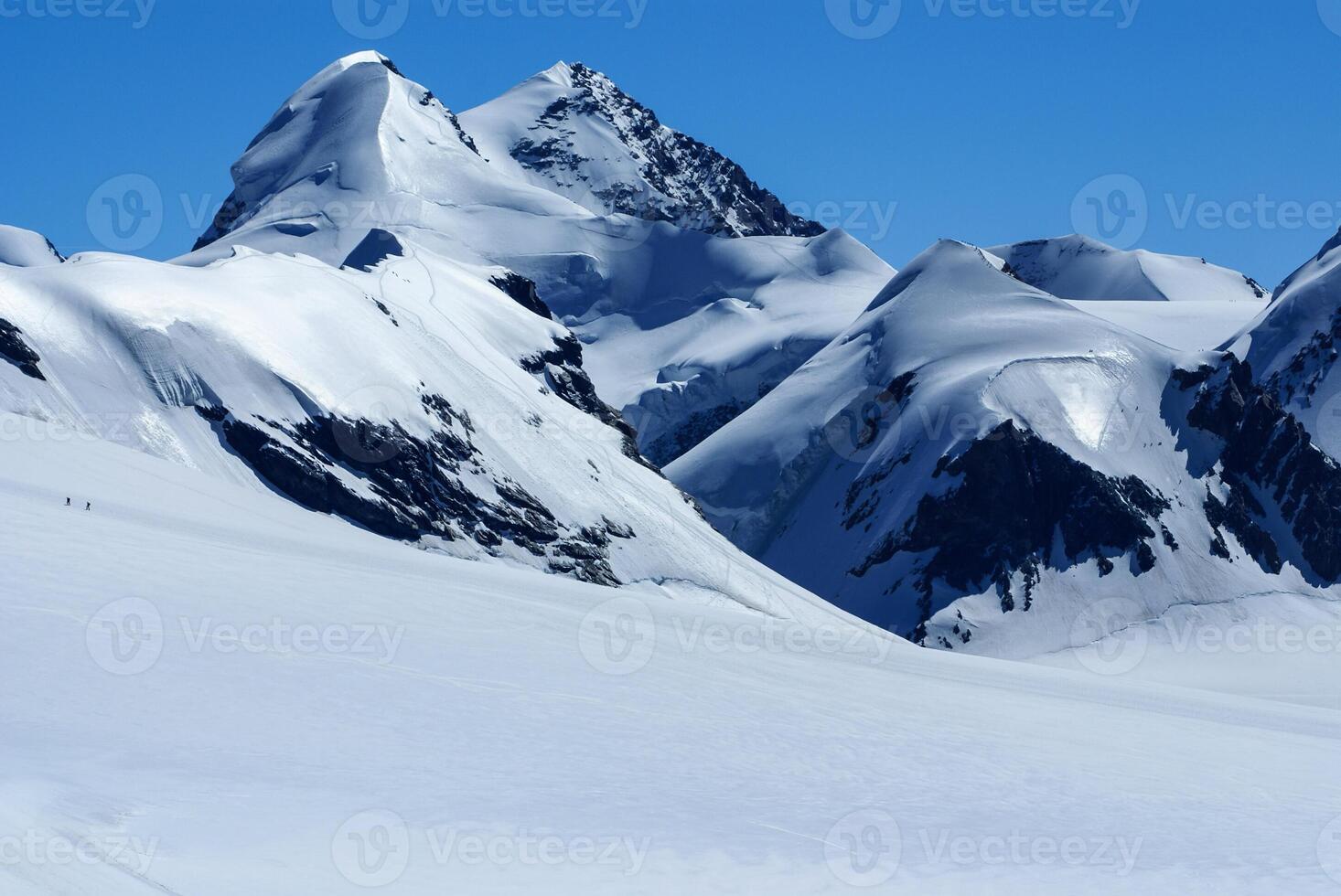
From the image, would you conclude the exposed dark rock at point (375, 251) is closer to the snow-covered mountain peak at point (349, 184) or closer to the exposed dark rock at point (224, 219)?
the snow-covered mountain peak at point (349, 184)

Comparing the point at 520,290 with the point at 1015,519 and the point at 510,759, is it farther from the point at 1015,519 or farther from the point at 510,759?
the point at 510,759

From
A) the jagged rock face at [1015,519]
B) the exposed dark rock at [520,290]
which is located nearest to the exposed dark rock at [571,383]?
the exposed dark rock at [520,290]

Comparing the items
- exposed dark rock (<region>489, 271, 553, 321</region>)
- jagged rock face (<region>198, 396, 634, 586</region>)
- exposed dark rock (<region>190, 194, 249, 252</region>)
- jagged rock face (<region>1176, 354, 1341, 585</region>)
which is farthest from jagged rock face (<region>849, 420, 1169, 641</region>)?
exposed dark rock (<region>190, 194, 249, 252</region>)

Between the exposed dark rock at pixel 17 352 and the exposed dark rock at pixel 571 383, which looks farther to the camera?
the exposed dark rock at pixel 571 383

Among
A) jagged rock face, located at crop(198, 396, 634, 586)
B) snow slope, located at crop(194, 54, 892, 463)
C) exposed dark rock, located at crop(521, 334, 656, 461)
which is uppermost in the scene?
snow slope, located at crop(194, 54, 892, 463)

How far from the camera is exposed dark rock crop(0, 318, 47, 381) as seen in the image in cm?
5709

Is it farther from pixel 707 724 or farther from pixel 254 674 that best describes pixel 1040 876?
pixel 254 674

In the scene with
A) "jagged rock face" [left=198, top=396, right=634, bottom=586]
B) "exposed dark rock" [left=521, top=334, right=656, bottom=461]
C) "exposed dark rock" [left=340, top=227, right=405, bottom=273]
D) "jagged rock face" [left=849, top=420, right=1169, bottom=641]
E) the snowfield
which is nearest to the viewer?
the snowfield

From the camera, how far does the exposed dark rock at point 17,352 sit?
57.1 meters

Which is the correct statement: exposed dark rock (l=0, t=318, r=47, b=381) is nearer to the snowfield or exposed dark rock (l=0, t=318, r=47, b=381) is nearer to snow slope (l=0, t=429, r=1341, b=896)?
the snowfield

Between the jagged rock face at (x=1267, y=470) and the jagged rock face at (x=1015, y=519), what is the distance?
10.2 meters

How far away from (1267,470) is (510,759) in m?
106

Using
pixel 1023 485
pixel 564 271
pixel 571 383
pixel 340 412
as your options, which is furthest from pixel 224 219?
pixel 340 412

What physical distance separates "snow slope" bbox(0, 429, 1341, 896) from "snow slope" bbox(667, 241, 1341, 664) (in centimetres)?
6295
